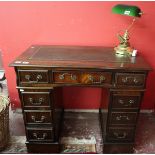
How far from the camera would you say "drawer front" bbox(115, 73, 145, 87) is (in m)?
1.33

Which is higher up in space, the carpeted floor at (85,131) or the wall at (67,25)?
the wall at (67,25)

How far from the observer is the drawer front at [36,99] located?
1.42 m

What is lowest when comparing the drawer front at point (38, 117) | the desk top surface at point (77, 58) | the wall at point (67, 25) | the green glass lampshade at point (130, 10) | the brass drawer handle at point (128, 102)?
the drawer front at point (38, 117)

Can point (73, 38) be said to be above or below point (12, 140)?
above

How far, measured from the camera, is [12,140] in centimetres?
180

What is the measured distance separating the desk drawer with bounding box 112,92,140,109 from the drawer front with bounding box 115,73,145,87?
0.11 meters

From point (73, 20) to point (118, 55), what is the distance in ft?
1.89

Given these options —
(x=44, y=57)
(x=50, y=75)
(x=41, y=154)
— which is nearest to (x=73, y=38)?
(x=44, y=57)

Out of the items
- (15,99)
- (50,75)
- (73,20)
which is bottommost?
(15,99)

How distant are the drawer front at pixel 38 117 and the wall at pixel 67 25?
2.41 feet

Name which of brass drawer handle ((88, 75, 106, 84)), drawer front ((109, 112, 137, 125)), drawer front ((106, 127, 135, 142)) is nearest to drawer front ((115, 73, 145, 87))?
brass drawer handle ((88, 75, 106, 84))

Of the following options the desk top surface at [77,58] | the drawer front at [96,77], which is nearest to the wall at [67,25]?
the desk top surface at [77,58]

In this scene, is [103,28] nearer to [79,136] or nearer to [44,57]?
[44,57]

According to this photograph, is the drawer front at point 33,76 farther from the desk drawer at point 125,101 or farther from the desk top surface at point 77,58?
the desk drawer at point 125,101
